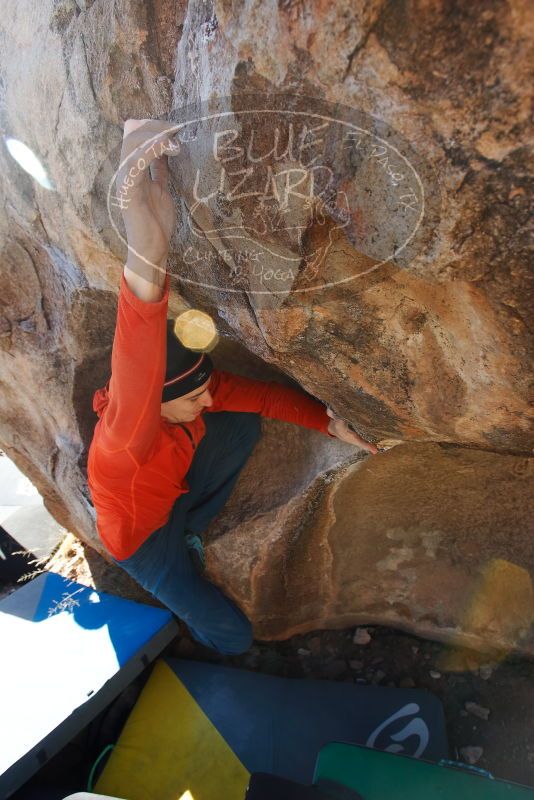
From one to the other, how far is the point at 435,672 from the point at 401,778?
0.61m

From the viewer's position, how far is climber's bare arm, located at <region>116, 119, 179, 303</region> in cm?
100

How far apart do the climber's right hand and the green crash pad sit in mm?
1340

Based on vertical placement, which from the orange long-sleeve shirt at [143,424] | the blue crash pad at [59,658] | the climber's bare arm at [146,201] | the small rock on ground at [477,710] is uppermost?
the climber's bare arm at [146,201]

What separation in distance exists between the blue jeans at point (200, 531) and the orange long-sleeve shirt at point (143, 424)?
8cm

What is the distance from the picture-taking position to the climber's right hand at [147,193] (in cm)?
100

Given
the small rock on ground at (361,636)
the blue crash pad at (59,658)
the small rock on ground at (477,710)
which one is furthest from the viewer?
the small rock on ground at (361,636)

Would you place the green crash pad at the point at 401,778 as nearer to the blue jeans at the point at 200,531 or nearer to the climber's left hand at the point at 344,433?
the blue jeans at the point at 200,531

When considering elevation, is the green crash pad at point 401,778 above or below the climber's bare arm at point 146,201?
below

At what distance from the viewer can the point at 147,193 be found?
103 centimetres

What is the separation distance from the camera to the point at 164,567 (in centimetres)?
187

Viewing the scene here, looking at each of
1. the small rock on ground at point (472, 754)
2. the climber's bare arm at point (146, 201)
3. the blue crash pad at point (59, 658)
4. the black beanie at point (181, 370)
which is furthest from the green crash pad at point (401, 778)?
the climber's bare arm at point (146, 201)

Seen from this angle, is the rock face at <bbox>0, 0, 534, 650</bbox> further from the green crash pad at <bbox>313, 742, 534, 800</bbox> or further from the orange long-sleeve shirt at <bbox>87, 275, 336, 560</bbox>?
the green crash pad at <bbox>313, 742, 534, 800</bbox>

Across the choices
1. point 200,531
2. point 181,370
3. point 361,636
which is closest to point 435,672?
point 361,636

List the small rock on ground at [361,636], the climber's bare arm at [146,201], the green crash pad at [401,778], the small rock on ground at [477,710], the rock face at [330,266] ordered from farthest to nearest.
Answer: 1. the small rock on ground at [361,636]
2. the small rock on ground at [477,710]
3. the green crash pad at [401,778]
4. the climber's bare arm at [146,201]
5. the rock face at [330,266]
